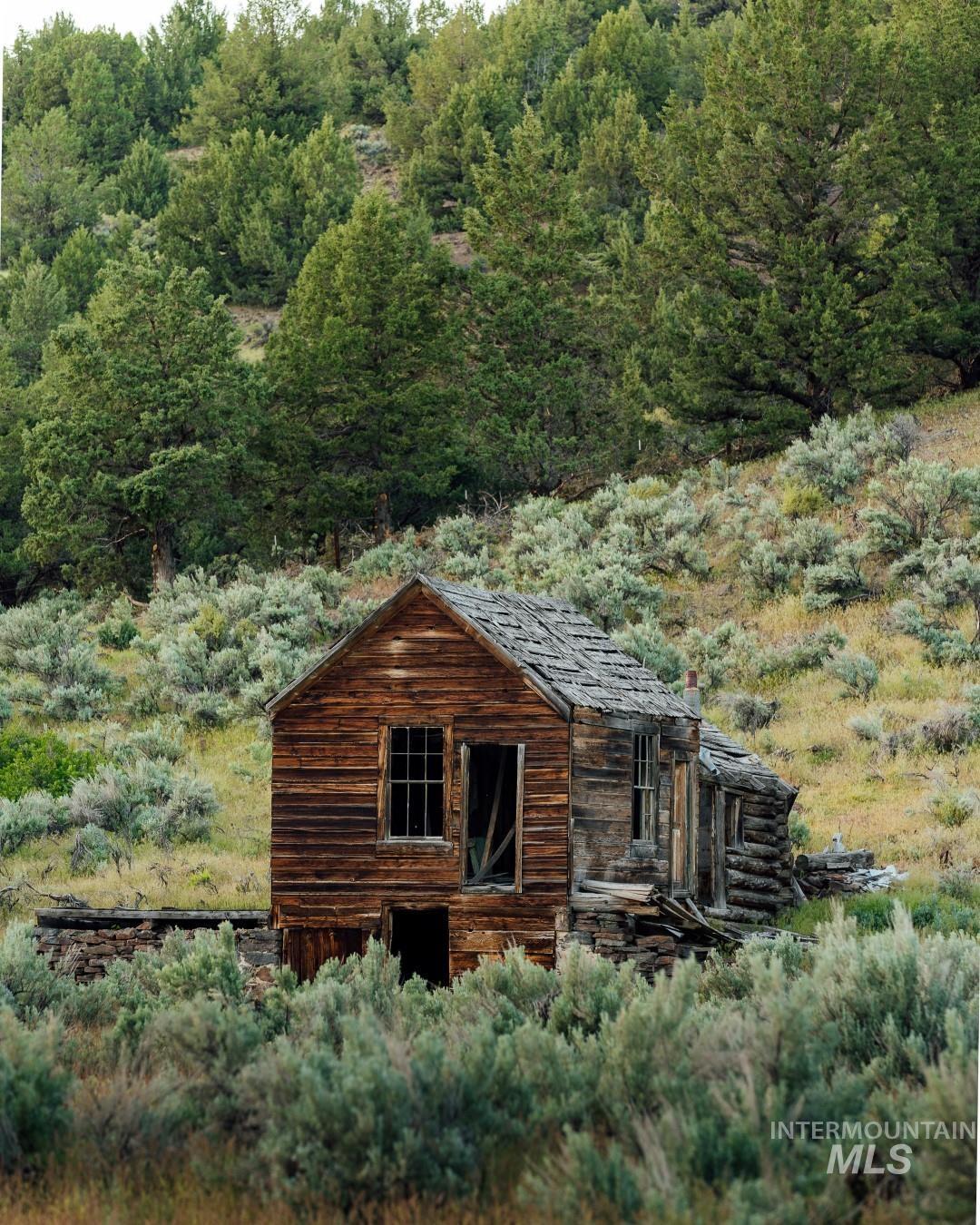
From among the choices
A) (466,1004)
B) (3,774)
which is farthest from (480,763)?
(3,774)

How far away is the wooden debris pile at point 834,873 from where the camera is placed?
24.9 meters

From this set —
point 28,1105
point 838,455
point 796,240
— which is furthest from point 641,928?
point 796,240

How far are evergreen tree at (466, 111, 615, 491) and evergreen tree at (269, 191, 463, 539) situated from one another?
1144mm

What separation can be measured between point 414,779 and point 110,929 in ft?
14.5

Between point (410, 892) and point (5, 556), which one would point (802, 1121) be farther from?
point (5, 556)

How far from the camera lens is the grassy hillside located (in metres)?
27.0

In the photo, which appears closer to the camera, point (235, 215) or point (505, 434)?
point (505, 434)

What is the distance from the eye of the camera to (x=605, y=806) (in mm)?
20578

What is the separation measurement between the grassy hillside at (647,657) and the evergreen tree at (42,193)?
30.2 meters

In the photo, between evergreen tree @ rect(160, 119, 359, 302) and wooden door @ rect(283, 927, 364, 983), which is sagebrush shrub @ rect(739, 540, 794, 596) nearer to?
wooden door @ rect(283, 927, 364, 983)

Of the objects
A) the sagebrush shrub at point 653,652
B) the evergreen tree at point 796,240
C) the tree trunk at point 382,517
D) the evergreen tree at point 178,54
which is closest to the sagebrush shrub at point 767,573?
the sagebrush shrub at point 653,652

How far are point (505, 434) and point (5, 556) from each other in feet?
47.9

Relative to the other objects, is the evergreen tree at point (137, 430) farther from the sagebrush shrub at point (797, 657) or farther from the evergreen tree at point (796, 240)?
the sagebrush shrub at point (797, 657)

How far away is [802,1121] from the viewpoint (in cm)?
1014
